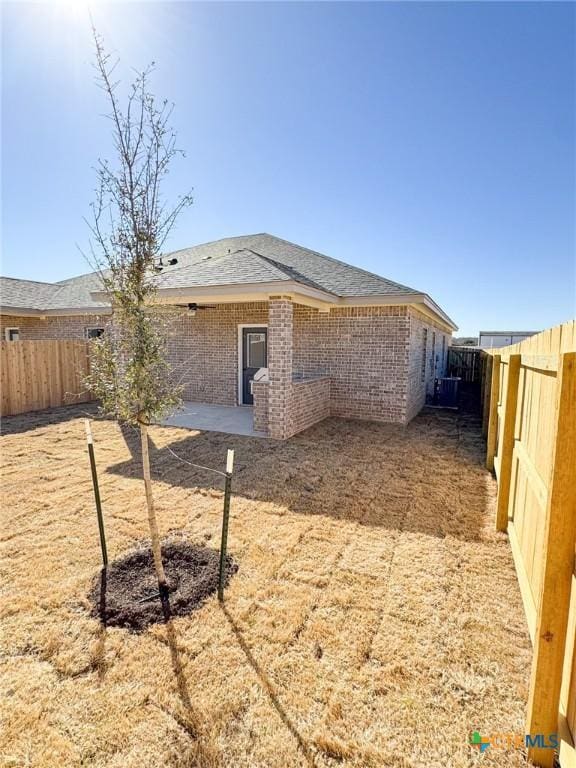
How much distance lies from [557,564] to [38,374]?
1286 centimetres

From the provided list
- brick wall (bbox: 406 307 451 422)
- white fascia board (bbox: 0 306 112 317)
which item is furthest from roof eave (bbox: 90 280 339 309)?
white fascia board (bbox: 0 306 112 317)

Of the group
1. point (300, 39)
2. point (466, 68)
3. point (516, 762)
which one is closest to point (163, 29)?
point (300, 39)

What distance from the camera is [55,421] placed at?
30.5 feet

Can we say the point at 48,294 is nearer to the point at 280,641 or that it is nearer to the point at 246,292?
the point at 246,292

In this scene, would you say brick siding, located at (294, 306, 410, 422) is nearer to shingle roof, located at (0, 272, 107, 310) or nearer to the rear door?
the rear door

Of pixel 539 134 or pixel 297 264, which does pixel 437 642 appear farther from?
pixel 539 134

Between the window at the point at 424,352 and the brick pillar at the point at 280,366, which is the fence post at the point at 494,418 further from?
the window at the point at 424,352

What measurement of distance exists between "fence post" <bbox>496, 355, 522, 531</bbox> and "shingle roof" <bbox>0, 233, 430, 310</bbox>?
4251 mm

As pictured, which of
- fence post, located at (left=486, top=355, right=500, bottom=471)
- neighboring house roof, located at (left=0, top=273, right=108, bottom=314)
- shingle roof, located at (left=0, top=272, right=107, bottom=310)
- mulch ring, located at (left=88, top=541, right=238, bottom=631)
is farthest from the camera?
shingle roof, located at (left=0, top=272, right=107, bottom=310)

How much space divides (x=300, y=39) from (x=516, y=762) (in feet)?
34.1

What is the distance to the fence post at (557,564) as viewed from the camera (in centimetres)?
152

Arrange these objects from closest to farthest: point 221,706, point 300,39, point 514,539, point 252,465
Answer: point 221,706, point 514,539, point 252,465, point 300,39

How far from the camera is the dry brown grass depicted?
177 cm

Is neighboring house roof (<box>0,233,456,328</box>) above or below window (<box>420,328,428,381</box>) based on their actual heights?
above
